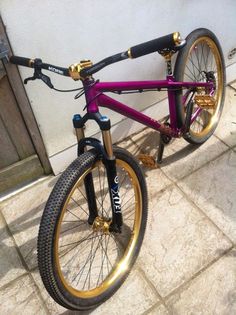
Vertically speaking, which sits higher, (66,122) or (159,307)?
(66,122)

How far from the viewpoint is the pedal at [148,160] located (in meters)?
3.06

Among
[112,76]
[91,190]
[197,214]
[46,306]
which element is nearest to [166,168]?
[197,214]

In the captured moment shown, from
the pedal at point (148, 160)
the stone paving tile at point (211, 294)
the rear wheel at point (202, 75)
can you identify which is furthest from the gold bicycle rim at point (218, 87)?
the stone paving tile at point (211, 294)

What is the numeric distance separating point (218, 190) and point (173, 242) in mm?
623

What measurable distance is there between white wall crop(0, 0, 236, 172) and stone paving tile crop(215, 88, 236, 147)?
0.68 meters

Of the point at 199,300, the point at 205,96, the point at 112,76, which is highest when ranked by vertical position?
the point at 112,76

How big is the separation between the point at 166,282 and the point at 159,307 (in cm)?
18

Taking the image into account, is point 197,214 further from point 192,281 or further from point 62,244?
point 62,244

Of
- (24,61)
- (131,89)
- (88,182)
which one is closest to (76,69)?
(24,61)

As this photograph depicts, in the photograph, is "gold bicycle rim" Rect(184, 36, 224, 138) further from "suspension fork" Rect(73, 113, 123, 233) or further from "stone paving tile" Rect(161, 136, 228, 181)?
"suspension fork" Rect(73, 113, 123, 233)

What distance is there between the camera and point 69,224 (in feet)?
9.15

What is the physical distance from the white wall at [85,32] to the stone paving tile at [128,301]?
1.16 m

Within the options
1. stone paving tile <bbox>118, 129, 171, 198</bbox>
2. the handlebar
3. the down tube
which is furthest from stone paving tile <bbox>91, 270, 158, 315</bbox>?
the handlebar

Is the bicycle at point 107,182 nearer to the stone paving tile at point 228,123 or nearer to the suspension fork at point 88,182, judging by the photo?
the suspension fork at point 88,182
